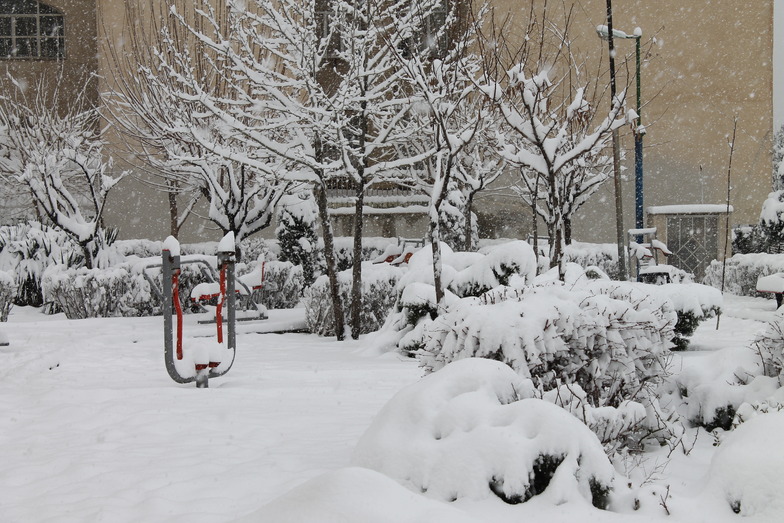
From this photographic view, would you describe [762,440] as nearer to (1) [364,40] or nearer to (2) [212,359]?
(2) [212,359]

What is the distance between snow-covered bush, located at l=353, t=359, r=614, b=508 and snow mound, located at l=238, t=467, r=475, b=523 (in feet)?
3.06

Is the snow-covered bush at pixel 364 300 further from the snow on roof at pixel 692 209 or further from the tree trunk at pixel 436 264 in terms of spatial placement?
the snow on roof at pixel 692 209

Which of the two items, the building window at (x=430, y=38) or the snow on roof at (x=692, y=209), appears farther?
the snow on roof at (x=692, y=209)

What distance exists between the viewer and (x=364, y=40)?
9.47 meters

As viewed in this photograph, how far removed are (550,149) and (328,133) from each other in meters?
3.29

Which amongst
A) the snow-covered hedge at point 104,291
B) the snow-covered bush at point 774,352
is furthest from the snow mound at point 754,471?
the snow-covered hedge at point 104,291

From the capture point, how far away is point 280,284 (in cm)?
1391

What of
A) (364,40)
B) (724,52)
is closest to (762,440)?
(364,40)

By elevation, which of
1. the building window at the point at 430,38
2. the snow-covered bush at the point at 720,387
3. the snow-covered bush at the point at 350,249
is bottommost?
the snow-covered bush at the point at 720,387

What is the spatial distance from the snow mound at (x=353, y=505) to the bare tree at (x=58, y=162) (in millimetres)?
13088

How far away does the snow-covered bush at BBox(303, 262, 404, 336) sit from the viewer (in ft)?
35.3

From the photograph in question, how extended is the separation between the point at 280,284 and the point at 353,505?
11.9 meters

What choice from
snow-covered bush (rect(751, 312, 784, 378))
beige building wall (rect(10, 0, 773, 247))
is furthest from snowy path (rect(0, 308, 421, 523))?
beige building wall (rect(10, 0, 773, 247))

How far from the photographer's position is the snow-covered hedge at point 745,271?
14625 mm
